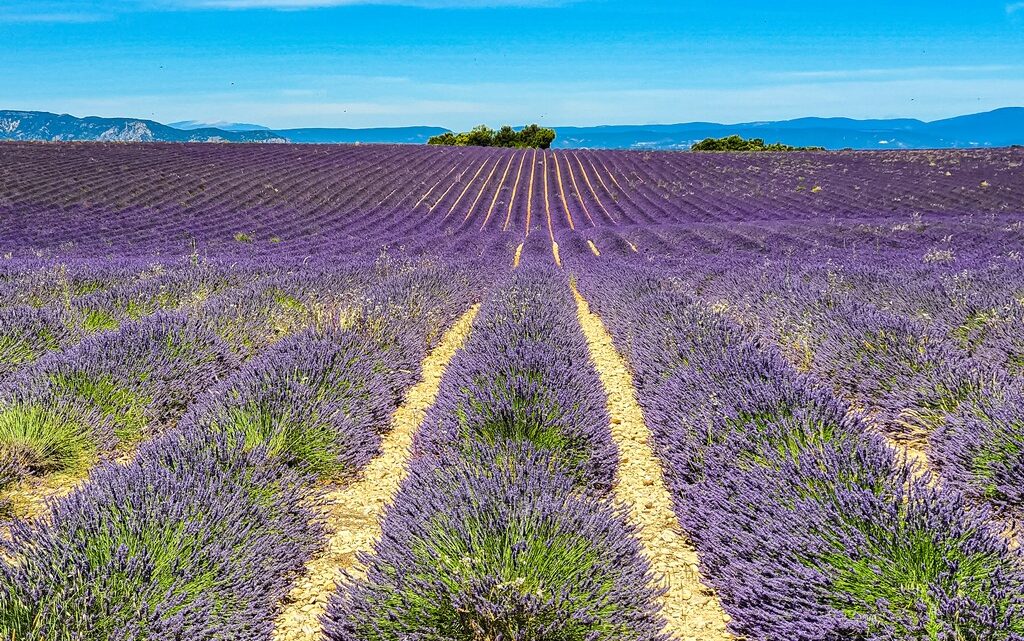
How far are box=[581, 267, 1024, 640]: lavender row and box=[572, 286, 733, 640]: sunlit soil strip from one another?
0.29 ft

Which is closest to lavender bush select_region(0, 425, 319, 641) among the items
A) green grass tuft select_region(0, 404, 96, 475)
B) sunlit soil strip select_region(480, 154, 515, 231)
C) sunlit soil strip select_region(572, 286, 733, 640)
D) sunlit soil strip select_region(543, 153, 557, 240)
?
green grass tuft select_region(0, 404, 96, 475)

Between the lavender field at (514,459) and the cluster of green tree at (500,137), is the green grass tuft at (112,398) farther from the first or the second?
the cluster of green tree at (500,137)

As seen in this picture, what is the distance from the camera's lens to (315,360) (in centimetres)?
464

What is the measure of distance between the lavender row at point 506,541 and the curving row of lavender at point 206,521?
432 millimetres

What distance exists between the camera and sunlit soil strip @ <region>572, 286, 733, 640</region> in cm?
239

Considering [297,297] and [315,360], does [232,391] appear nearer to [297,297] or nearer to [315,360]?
[315,360]

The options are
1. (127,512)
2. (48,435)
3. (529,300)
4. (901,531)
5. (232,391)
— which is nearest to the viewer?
(901,531)

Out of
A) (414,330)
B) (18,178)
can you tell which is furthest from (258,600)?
(18,178)

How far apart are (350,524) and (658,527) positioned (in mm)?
1660

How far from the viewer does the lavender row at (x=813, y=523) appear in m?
1.93

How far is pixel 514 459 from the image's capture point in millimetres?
3031

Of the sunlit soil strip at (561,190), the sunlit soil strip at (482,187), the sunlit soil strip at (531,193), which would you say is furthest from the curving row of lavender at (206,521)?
the sunlit soil strip at (561,190)

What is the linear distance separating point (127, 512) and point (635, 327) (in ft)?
17.0

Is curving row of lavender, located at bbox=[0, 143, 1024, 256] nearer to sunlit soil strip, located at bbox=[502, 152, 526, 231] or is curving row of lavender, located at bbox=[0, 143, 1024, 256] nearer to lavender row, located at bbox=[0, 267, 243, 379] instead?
sunlit soil strip, located at bbox=[502, 152, 526, 231]
